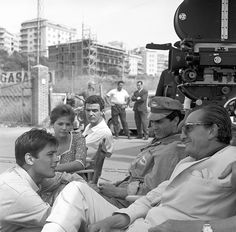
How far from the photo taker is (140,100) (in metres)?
14.1

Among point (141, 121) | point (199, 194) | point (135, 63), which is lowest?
point (141, 121)

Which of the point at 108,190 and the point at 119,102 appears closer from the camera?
the point at 108,190

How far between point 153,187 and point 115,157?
22.0 feet

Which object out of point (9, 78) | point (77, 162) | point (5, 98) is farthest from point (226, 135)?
point (9, 78)

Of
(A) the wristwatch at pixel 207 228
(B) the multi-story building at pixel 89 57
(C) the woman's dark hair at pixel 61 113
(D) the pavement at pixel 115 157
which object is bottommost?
(D) the pavement at pixel 115 157

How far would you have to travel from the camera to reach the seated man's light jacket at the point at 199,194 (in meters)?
2.56

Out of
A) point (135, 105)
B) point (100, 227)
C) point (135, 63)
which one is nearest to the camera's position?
point (100, 227)

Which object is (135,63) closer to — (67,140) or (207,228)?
(67,140)

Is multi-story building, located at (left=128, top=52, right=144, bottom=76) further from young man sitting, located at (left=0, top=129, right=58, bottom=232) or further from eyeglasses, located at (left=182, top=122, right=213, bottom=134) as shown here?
eyeglasses, located at (left=182, top=122, right=213, bottom=134)

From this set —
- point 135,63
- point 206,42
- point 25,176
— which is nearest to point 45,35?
point 135,63

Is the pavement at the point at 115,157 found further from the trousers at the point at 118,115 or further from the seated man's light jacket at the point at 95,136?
the seated man's light jacket at the point at 95,136

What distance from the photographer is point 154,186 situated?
337cm

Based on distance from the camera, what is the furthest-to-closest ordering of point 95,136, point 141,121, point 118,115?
point 118,115, point 141,121, point 95,136

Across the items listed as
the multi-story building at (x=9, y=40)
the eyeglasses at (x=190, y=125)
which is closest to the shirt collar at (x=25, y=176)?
the eyeglasses at (x=190, y=125)
